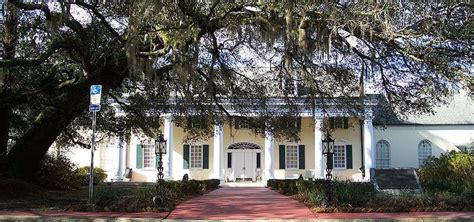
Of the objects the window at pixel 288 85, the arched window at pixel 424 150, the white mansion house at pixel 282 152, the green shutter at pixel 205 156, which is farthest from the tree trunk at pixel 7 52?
the arched window at pixel 424 150

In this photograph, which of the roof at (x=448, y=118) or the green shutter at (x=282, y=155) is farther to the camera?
the roof at (x=448, y=118)

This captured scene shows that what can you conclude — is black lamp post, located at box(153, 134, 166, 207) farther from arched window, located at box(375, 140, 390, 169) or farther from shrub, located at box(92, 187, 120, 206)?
arched window, located at box(375, 140, 390, 169)

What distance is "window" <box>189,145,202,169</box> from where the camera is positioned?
39188 millimetres

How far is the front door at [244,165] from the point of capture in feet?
128

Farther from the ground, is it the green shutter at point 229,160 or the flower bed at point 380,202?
the green shutter at point 229,160

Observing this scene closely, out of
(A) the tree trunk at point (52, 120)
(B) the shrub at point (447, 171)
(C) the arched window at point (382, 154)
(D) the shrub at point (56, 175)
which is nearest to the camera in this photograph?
(A) the tree trunk at point (52, 120)

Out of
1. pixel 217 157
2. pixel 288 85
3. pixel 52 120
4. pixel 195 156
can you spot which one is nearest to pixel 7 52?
pixel 52 120

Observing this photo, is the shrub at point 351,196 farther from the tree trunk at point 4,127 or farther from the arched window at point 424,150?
the arched window at point 424,150

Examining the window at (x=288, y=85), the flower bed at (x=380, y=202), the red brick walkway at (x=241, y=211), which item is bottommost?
the red brick walkway at (x=241, y=211)

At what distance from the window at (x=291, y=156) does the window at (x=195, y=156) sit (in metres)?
6.51

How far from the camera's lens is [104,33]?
18.2 metres

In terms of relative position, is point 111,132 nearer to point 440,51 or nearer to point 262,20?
point 262,20

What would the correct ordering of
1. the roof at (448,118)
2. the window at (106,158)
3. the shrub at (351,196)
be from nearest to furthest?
the shrub at (351,196) < the window at (106,158) < the roof at (448,118)

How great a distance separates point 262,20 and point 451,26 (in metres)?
4.48
